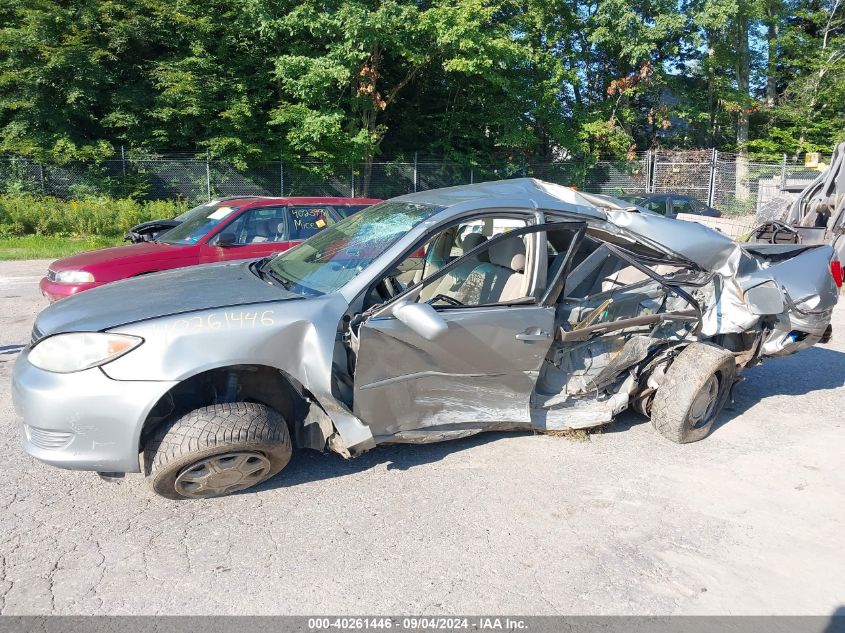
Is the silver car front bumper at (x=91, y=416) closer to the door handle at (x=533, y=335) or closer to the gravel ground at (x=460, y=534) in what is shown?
the gravel ground at (x=460, y=534)

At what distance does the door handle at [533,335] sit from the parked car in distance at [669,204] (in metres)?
13.1

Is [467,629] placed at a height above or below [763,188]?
below

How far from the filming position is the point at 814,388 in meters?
6.12

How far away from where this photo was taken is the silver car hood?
353cm

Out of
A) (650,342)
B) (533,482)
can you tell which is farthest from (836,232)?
(533,482)

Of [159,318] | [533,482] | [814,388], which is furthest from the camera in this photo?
[814,388]

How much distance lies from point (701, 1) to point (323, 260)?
98.5 feet

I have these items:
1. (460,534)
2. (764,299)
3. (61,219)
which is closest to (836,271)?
(764,299)

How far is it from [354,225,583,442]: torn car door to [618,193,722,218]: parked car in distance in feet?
43.1

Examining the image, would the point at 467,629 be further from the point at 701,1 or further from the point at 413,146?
the point at 701,1

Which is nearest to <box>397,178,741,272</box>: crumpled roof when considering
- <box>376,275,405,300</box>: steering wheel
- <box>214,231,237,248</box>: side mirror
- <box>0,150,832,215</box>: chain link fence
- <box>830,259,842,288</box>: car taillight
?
<box>376,275,405,300</box>: steering wheel

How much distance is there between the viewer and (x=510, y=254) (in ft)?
14.6

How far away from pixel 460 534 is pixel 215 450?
1398mm

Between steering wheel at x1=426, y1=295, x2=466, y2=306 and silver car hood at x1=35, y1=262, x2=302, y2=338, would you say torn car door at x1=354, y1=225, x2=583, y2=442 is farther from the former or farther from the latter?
silver car hood at x1=35, y1=262, x2=302, y2=338
